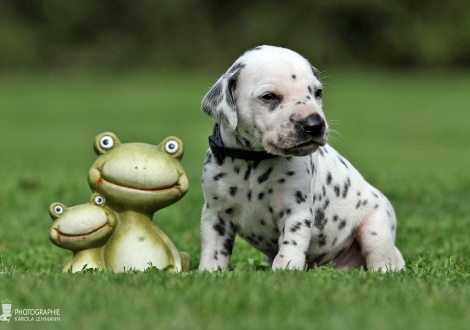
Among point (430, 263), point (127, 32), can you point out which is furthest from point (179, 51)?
point (430, 263)

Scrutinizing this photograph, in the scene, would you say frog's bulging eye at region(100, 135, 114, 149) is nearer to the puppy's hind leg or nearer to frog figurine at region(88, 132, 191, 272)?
frog figurine at region(88, 132, 191, 272)

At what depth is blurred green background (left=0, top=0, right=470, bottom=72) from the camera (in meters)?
41.7

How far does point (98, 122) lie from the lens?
24.9 metres

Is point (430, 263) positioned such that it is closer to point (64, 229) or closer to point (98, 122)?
point (64, 229)

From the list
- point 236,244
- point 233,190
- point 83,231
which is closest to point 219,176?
point 233,190

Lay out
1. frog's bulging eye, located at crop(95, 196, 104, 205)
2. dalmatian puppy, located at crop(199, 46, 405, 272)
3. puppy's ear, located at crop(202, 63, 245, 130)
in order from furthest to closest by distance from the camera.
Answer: frog's bulging eye, located at crop(95, 196, 104, 205) → puppy's ear, located at crop(202, 63, 245, 130) → dalmatian puppy, located at crop(199, 46, 405, 272)

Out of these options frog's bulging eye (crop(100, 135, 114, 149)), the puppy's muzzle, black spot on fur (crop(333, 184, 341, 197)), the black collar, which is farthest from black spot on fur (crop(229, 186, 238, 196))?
frog's bulging eye (crop(100, 135, 114, 149))

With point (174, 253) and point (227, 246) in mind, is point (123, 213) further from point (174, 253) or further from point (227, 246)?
point (227, 246)

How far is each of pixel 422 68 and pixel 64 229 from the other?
38955 millimetres

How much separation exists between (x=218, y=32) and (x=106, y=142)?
38.3m

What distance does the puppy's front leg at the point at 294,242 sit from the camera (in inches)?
212

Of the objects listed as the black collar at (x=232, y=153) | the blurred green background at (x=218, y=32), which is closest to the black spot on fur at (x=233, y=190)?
the black collar at (x=232, y=153)

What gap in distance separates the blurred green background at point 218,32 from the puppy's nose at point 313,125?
35.8 m

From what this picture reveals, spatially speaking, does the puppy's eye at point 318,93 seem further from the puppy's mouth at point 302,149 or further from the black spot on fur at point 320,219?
the black spot on fur at point 320,219
